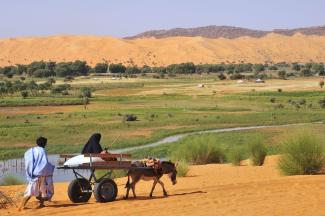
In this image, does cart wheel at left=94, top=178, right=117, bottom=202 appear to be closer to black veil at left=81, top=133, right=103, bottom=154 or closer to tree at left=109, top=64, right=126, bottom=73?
black veil at left=81, top=133, right=103, bottom=154

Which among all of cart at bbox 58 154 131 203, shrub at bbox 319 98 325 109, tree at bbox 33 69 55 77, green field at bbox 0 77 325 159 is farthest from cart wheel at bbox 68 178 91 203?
tree at bbox 33 69 55 77

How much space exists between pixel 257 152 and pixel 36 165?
12585mm

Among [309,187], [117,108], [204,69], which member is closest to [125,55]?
[204,69]

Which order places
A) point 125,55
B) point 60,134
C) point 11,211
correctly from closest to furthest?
point 11,211
point 60,134
point 125,55

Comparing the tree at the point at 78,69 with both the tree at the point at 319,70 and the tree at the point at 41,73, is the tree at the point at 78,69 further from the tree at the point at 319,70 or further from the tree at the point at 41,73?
the tree at the point at 319,70

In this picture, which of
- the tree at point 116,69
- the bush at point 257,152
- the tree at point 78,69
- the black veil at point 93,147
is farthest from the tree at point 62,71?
the black veil at point 93,147

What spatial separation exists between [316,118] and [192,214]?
45882 mm

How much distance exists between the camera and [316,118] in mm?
56469

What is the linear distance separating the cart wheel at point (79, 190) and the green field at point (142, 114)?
22264 millimetres

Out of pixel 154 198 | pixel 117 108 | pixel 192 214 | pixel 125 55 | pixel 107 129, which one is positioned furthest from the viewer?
pixel 125 55

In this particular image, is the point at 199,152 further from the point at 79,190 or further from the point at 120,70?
the point at 120,70

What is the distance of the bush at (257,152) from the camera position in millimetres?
24047

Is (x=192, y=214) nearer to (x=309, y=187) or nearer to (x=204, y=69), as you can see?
(x=309, y=187)

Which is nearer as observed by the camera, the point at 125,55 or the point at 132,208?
the point at 132,208
